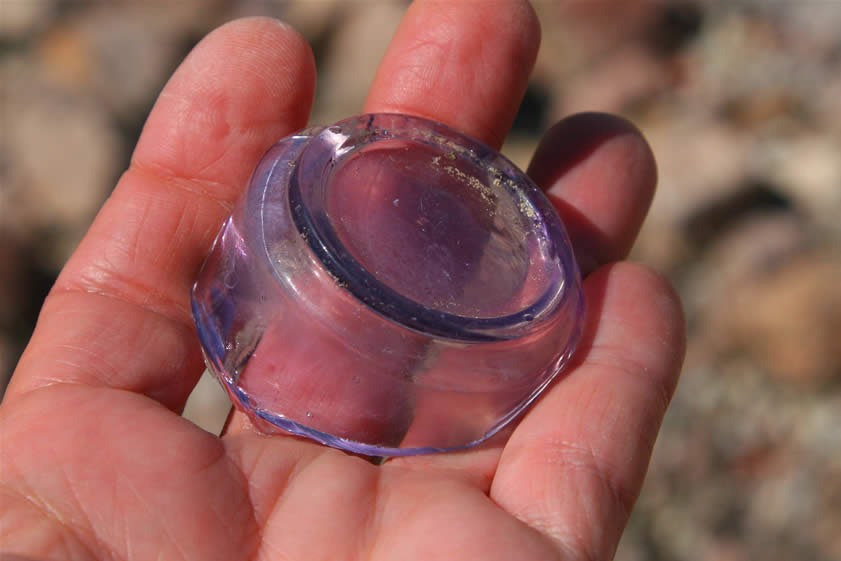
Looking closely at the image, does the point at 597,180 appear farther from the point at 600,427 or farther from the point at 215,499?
the point at 215,499

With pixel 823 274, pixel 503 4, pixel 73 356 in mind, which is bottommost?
pixel 823 274

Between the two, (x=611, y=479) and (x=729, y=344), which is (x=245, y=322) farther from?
(x=729, y=344)

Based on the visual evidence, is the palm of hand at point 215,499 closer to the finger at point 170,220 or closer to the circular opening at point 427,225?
the finger at point 170,220

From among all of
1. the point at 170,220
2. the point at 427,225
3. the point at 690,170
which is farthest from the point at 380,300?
the point at 690,170

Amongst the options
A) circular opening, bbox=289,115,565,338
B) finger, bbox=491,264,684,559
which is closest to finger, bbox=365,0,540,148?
circular opening, bbox=289,115,565,338

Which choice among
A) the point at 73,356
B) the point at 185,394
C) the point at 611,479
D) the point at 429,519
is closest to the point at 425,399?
the point at 429,519

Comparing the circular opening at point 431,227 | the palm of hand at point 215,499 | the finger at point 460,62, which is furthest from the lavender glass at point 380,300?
the finger at point 460,62

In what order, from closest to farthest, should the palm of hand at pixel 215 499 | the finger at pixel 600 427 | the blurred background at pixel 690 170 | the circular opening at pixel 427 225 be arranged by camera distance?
the palm of hand at pixel 215 499, the finger at pixel 600 427, the circular opening at pixel 427 225, the blurred background at pixel 690 170
